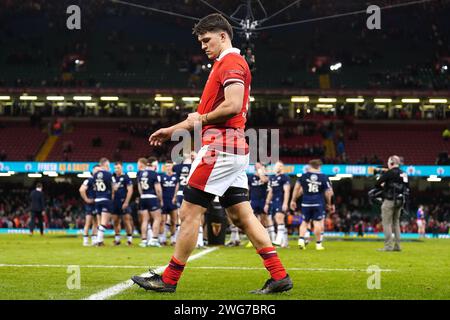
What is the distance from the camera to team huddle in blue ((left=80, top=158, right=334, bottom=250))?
18375mm

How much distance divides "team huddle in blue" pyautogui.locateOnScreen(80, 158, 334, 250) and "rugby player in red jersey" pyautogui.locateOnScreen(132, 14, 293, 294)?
1038 centimetres

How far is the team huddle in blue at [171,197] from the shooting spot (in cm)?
1838

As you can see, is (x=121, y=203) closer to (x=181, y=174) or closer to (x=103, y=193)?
(x=103, y=193)

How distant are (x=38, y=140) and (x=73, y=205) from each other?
5.98 m

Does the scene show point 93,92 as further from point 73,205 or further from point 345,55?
point 345,55

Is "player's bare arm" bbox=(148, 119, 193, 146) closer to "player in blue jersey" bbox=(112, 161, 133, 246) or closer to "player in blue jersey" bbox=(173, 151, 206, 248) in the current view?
"player in blue jersey" bbox=(173, 151, 206, 248)

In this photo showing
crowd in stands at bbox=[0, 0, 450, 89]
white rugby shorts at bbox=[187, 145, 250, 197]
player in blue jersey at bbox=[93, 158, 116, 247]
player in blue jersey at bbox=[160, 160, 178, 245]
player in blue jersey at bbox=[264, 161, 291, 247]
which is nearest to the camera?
white rugby shorts at bbox=[187, 145, 250, 197]

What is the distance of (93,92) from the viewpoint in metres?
49.3

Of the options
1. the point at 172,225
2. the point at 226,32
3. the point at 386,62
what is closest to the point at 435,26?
the point at 386,62

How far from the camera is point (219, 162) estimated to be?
700cm

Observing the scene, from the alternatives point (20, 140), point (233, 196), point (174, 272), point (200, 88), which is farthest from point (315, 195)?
point (20, 140)

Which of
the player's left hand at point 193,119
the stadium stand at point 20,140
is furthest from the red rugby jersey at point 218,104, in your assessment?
the stadium stand at point 20,140

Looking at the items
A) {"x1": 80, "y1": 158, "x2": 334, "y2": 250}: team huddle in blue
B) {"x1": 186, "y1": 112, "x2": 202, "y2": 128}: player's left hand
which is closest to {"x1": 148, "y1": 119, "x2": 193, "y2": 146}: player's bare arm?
{"x1": 186, "y1": 112, "x2": 202, "y2": 128}: player's left hand

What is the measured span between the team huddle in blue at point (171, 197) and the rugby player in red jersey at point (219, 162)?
34.1ft
